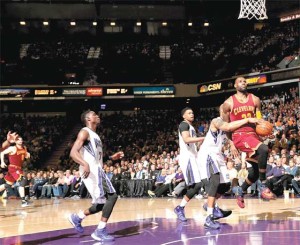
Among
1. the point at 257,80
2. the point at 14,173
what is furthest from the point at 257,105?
the point at 257,80

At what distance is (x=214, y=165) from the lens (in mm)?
7570

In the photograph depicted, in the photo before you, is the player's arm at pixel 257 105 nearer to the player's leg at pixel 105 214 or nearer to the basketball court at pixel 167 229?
the basketball court at pixel 167 229

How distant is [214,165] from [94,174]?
2.04 meters

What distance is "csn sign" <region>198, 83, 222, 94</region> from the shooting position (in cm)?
2871

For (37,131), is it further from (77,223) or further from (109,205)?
(109,205)

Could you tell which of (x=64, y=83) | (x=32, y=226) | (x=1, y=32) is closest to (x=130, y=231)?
(x=32, y=226)

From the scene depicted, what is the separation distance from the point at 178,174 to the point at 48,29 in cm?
2382

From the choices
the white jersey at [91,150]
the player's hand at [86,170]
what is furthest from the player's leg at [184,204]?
the player's hand at [86,170]

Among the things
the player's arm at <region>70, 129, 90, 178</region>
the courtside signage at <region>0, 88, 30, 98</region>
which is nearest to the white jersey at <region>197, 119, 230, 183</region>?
the player's arm at <region>70, 129, 90, 178</region>

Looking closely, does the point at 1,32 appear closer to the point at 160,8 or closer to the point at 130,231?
the point at 160,8

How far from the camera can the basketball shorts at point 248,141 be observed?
7471 millimetres

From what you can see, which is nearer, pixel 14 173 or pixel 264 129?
pixel 264 129

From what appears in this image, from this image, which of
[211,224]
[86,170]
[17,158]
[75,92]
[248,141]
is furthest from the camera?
[75,92]

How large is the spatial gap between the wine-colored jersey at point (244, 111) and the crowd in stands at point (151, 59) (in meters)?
21.5
